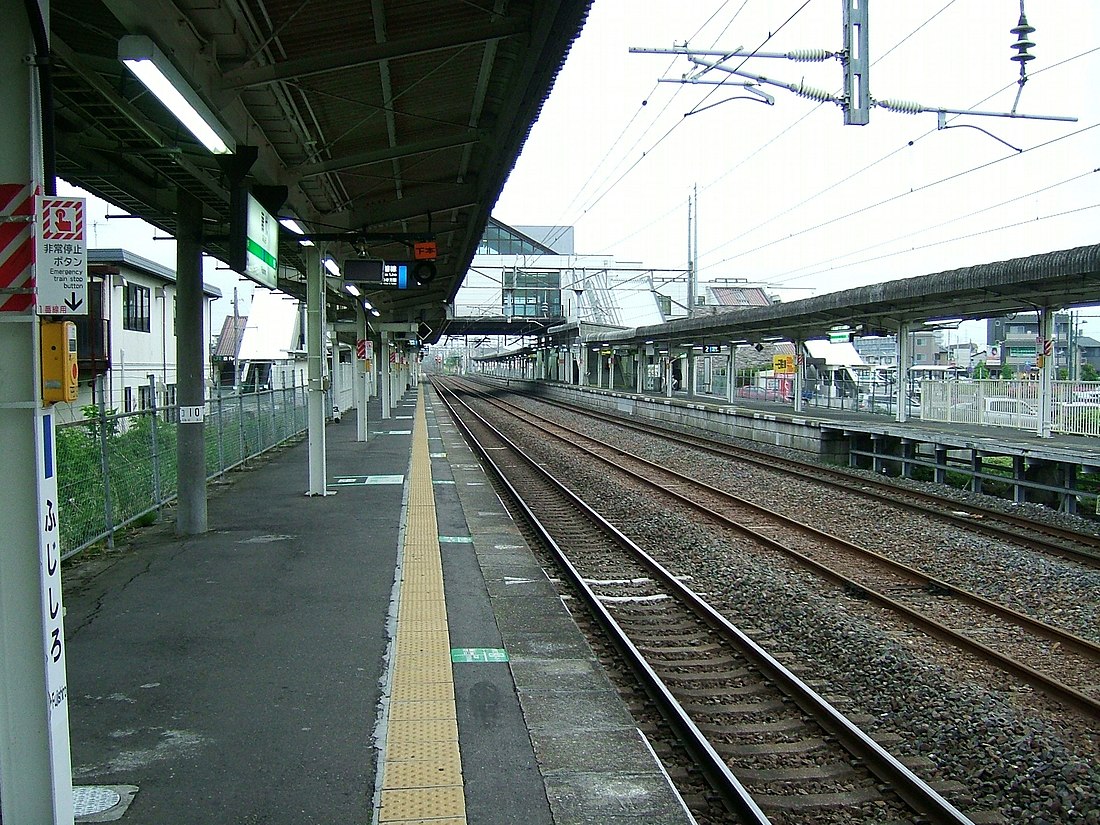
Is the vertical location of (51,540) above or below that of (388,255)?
below

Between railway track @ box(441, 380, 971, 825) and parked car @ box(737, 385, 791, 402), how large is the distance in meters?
34.2

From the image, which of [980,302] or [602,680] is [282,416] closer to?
[980,302]

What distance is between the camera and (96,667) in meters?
5.46

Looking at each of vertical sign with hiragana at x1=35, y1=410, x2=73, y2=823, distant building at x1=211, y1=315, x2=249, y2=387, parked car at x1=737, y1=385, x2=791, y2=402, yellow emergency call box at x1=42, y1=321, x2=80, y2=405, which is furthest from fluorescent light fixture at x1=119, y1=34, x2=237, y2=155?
parked car at x1=737, y1=385, x2=791, y2=402

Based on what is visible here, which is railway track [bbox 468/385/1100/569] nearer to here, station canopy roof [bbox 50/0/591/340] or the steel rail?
the steel rail

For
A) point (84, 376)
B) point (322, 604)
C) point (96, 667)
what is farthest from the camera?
point (84, 376)

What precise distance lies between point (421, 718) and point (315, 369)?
890cm

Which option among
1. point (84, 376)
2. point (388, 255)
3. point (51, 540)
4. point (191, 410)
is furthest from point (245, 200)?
point (84, 376)

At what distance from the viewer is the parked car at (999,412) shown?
1823cm

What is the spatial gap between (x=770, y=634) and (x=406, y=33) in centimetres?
584

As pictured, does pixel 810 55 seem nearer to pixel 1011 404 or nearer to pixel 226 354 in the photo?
pixel 1011 404

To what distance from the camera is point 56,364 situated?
326 cm

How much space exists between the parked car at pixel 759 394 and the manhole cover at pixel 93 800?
1526 inches

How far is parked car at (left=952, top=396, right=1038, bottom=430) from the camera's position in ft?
59.8
